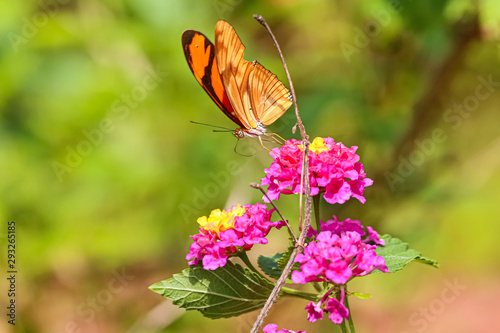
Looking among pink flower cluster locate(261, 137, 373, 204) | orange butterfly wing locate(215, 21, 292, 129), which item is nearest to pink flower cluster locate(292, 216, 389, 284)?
pink flower cluster locate(261, 137, 373, 204)

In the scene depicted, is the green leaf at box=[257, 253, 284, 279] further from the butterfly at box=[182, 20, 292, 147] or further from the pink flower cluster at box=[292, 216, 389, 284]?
the butterfly at box=[182, 20, 292, 147]

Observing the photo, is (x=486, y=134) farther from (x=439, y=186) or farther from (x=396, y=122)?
(x=396, y=122)

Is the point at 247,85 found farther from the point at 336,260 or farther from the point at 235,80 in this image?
the point at 336,260

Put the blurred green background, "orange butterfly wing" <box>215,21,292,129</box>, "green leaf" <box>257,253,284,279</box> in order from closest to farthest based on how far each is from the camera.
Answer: "green leaf" <box>257,253,284,279</box>
"orange butterfly wing" <box>215,21,292,129</box>
the blurred green background

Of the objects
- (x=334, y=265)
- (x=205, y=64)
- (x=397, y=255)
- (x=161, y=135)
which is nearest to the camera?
(x=334, y=265)

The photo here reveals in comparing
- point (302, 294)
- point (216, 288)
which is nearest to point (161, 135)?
point (216, 288)

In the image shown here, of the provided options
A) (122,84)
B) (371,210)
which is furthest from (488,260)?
(122,84)

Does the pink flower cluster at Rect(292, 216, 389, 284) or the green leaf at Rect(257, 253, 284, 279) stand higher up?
the green leaf at Rect(257, 253, 284, 279)

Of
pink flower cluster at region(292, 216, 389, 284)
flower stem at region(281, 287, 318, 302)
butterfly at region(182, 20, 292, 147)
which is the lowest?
flower stem at region(281, 287, 318, 302)
